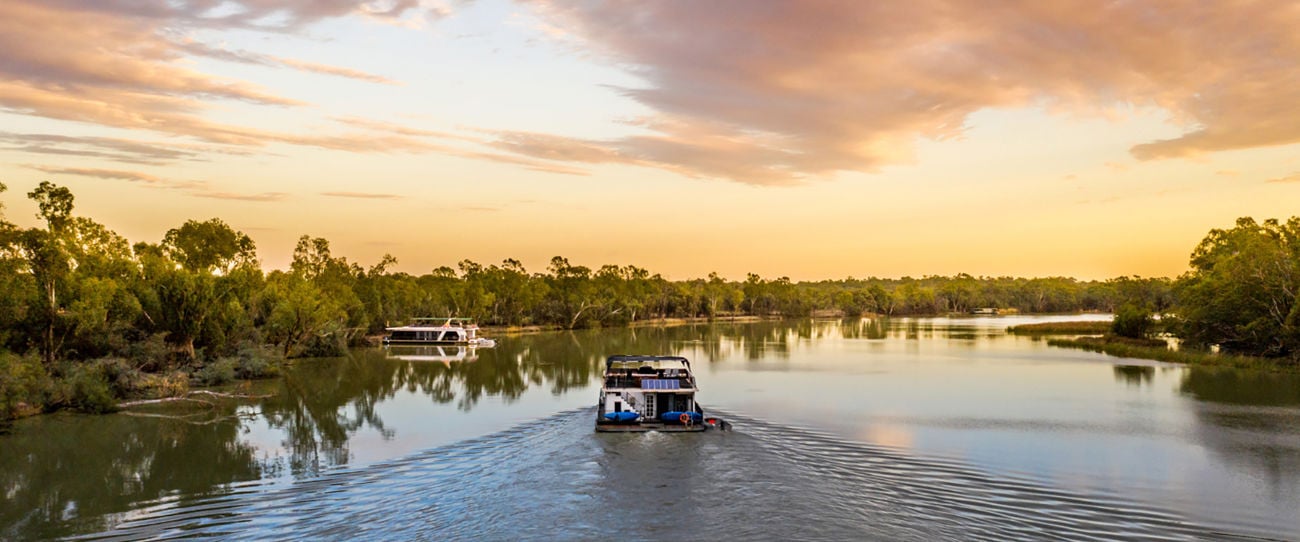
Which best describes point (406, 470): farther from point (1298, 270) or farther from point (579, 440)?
point (1298, 270)

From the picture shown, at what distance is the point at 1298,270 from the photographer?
55406 mm

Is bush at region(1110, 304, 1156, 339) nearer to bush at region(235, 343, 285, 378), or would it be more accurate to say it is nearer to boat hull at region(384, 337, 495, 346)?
boat hull at region(384, 337, 495, 346)

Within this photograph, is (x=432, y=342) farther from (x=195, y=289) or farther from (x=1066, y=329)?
(x=1066, y=329)

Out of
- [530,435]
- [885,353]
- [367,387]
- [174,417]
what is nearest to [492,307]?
[885,353]

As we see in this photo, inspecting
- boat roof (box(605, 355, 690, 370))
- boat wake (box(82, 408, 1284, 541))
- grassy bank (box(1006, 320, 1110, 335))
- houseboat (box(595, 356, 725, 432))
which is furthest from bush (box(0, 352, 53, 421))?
grassy bank (box(1006, 320, 1110, 335))

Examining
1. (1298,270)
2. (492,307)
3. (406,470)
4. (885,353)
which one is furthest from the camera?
(492,307)

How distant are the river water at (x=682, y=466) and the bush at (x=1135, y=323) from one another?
114 ft

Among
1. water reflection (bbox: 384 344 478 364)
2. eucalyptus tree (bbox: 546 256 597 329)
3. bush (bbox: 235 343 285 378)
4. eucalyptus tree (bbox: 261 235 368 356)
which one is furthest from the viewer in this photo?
eucalyptus tree (bbox: 546 256 597 329)

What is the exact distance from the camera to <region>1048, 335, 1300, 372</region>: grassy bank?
49.9 m

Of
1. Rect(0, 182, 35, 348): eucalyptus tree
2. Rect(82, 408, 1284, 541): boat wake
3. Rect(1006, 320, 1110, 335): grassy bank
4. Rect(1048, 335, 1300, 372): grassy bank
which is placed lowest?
Rect(82, 408, 1284, 541): boat wake

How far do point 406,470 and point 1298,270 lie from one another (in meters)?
66.6

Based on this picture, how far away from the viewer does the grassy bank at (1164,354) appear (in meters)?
49.9

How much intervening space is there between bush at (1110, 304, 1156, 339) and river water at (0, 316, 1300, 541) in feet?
114

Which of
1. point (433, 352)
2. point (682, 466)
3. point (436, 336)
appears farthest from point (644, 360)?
point (436, 336)
